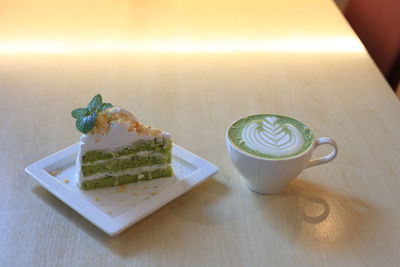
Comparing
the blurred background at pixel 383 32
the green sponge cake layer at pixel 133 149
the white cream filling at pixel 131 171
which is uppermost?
the green sponge cake layer at pixel 133 149

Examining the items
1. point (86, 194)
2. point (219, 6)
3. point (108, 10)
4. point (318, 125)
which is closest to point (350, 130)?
point (318, 125)

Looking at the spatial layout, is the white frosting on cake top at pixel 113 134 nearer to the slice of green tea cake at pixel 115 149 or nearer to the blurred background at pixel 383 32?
the slice of green tea cake at pixel 115 149

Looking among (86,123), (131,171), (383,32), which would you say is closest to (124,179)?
(131,171)

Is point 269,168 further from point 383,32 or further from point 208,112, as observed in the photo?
point 383,32

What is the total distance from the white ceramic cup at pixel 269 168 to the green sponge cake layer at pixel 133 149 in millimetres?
125

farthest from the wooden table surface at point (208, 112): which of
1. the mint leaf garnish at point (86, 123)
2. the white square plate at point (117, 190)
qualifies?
the mint leaf garnish at point (86, 123)

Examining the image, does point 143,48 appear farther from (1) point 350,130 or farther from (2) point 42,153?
(1) point 350,130

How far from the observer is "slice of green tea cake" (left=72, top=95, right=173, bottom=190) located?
81 cm

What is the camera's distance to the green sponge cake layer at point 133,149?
82 cm

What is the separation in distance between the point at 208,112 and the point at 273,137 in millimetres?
311

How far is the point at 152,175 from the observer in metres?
0.86

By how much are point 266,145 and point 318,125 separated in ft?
1.08

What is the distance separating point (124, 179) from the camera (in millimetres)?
849

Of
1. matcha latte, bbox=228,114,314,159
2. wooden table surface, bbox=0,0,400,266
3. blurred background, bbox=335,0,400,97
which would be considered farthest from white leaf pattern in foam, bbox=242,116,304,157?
blurred background, bbox=335,0,400,97
